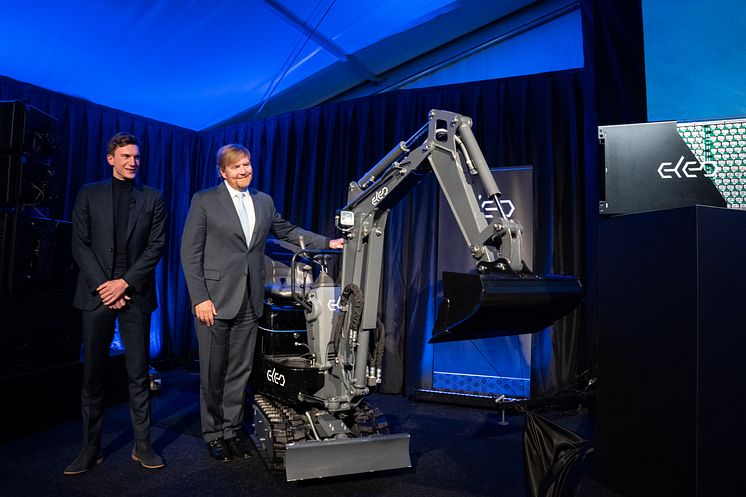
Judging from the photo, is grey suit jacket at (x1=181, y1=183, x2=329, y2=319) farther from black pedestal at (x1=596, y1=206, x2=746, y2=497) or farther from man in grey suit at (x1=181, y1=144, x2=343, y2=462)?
black pedestal at (x1=596, y1=206, x2=746, y2=497)

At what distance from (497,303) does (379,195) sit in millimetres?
1131

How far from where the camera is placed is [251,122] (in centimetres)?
629

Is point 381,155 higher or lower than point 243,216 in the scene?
higher

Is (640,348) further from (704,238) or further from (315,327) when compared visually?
(315,327)

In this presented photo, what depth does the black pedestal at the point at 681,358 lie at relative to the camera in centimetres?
162

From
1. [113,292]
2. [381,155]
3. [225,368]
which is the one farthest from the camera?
[381,155]

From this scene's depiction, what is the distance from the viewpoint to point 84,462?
280cm

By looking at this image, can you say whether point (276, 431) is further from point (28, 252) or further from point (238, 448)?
point (28, 252)

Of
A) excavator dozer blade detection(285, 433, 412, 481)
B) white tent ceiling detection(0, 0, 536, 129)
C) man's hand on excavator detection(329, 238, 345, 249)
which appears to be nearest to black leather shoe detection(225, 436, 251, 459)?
excavator dozer blade detection(285, 433, 412, 481)

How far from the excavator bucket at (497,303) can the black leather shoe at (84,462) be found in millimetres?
2076

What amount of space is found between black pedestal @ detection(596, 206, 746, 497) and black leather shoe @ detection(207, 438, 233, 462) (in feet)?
6.81

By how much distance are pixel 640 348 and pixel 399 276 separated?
3.25 metres

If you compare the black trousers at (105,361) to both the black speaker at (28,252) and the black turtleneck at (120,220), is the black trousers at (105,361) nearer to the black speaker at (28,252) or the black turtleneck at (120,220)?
the black turtleneck at (120,220)

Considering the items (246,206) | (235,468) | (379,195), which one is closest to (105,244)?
(246,206)
